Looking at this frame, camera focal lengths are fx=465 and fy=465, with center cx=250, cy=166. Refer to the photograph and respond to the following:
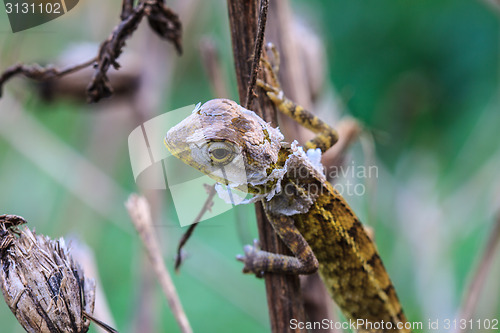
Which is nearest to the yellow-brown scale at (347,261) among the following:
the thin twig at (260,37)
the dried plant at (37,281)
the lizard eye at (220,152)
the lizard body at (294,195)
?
the lizard body at (294,195)


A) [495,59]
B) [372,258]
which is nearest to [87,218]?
[372,258]

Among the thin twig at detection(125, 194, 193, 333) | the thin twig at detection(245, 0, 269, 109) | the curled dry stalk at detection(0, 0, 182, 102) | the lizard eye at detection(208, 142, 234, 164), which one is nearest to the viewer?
the thin twig at detection(245, 0, 269, 109)

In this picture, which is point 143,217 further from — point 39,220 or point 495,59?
point 495,59

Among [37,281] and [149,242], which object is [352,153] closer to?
[149,242]

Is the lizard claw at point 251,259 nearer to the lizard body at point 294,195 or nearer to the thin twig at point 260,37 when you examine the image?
the lizard body at point 294,195

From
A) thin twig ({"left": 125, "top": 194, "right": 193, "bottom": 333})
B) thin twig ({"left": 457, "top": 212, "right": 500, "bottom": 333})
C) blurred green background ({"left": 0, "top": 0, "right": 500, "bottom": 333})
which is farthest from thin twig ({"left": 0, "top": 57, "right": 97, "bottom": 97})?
thin twig ({"left": 457, "top": 212, "right": 500, "bottom": 333})

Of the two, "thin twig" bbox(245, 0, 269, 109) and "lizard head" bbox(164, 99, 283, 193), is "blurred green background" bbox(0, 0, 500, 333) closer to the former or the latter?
"lizard head" bbox(164, 99, 283, 193)

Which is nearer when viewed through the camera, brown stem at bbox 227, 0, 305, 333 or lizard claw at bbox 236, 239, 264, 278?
brown stem at bbox 227, 0, 305, 333
